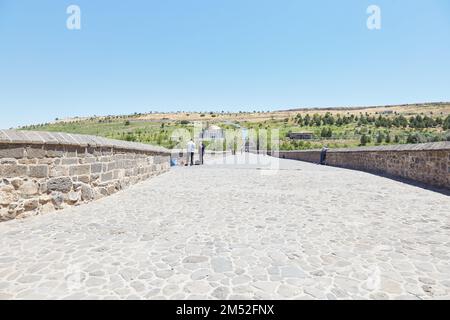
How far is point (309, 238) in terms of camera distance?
399 centimetres

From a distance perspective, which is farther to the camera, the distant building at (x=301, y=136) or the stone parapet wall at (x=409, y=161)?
the distant building at (x=301, y=136)

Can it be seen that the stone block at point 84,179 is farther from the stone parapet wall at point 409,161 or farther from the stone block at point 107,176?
the stone parapet wall at point 409,161

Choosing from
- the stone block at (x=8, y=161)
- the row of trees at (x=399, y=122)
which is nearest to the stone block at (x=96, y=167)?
the stone block at (x=8, y=161)

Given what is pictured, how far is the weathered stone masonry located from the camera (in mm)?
4715

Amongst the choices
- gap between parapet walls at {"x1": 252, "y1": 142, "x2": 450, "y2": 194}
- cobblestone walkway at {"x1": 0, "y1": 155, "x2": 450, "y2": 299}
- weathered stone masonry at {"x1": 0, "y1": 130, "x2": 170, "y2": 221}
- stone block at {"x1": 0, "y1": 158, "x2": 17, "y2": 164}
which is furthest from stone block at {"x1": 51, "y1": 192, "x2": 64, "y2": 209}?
gap between parapet walls at {"x1": 252, "y1": 142, "x2": 450, "y2": 194}

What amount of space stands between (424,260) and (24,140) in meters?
5.88

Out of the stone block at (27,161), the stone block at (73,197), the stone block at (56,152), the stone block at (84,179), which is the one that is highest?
the stone block at (56,152)

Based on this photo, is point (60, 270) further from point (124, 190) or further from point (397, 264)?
point (124, 190)

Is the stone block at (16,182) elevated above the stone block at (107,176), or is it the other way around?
the stone block at (16,182)

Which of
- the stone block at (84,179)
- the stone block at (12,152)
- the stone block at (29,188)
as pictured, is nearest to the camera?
the stone block at (12,152)

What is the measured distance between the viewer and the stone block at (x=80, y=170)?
19.2 ft

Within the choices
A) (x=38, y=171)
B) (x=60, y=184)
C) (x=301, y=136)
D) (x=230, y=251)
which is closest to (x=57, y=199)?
(x=60, y=184)

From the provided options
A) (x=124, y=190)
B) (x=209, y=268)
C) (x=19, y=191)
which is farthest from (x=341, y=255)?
(x=124, y=190)
